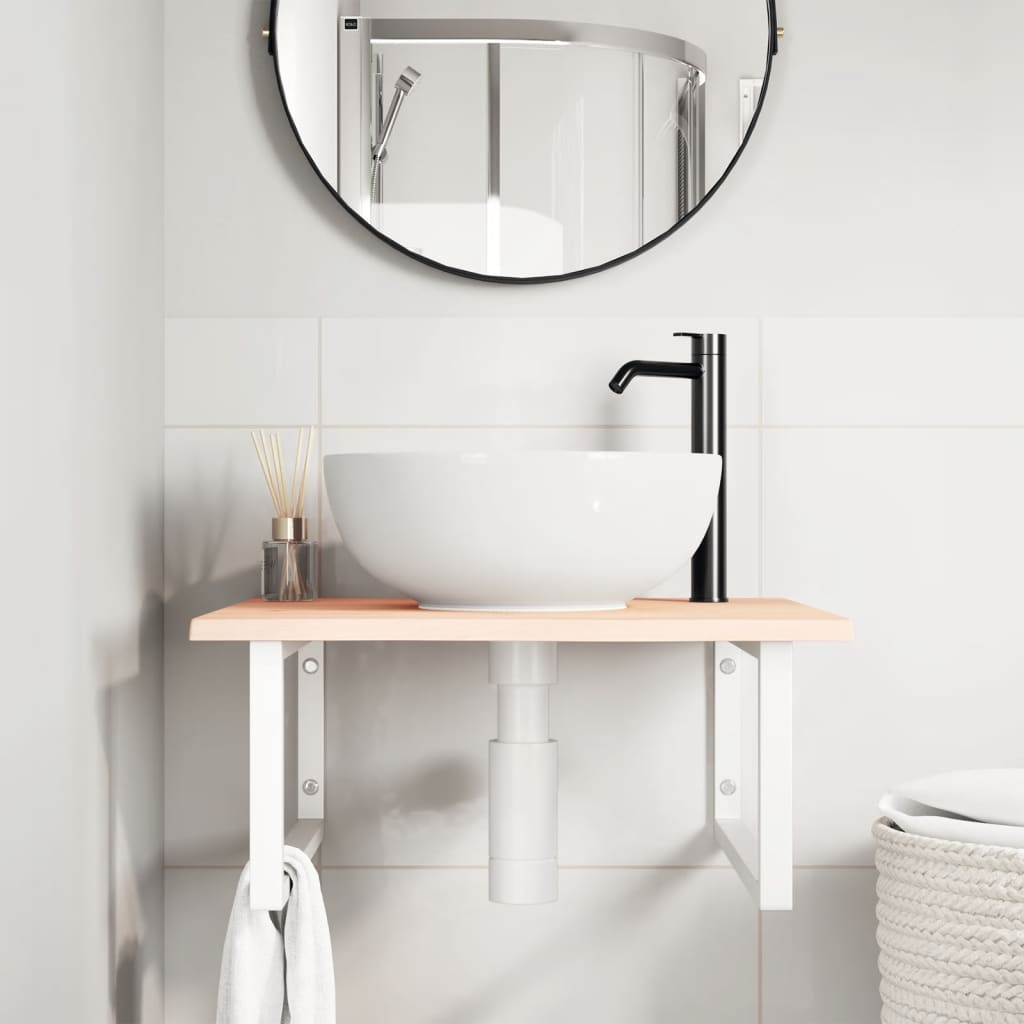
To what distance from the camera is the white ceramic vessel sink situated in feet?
3.15

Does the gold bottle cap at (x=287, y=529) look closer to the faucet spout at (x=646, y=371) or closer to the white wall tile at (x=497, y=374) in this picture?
the white wall tile at (x=497, y=374)

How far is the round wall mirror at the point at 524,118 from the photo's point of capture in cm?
131

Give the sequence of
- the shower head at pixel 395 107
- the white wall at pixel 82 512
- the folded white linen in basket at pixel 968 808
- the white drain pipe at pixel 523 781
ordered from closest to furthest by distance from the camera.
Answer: the white wall at pixel 82 512
the folded white linen in basket at pixel 968 808
the white drain pipe at pixel 523 781
the shower head at pixel 395 107

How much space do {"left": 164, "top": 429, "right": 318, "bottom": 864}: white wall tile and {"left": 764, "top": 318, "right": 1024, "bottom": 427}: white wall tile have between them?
0.60 meters

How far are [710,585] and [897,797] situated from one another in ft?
0.98

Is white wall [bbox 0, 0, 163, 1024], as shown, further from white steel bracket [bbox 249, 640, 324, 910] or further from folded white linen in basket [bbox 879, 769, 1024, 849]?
folded white linen in basket [bbox 879, 769, 1024, 849]

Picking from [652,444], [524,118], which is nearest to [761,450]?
[652,444]

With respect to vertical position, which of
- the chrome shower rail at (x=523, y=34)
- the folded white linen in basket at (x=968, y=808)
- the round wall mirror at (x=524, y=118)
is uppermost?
the chrome shower rail at (x=523, y=34)

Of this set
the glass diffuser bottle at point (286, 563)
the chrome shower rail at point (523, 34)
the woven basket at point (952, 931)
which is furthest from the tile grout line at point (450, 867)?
the chrome shower rail at point (523, 34)

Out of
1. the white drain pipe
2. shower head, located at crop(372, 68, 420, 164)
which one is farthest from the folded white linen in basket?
shower head, located at crop(372, 68, 420, 164)

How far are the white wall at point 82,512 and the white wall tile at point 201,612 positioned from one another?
0.02 m

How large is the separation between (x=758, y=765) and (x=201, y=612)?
2.27 ft

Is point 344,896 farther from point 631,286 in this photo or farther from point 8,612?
point 631,286

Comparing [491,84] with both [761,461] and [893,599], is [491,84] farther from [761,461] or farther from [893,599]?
[893,599]
